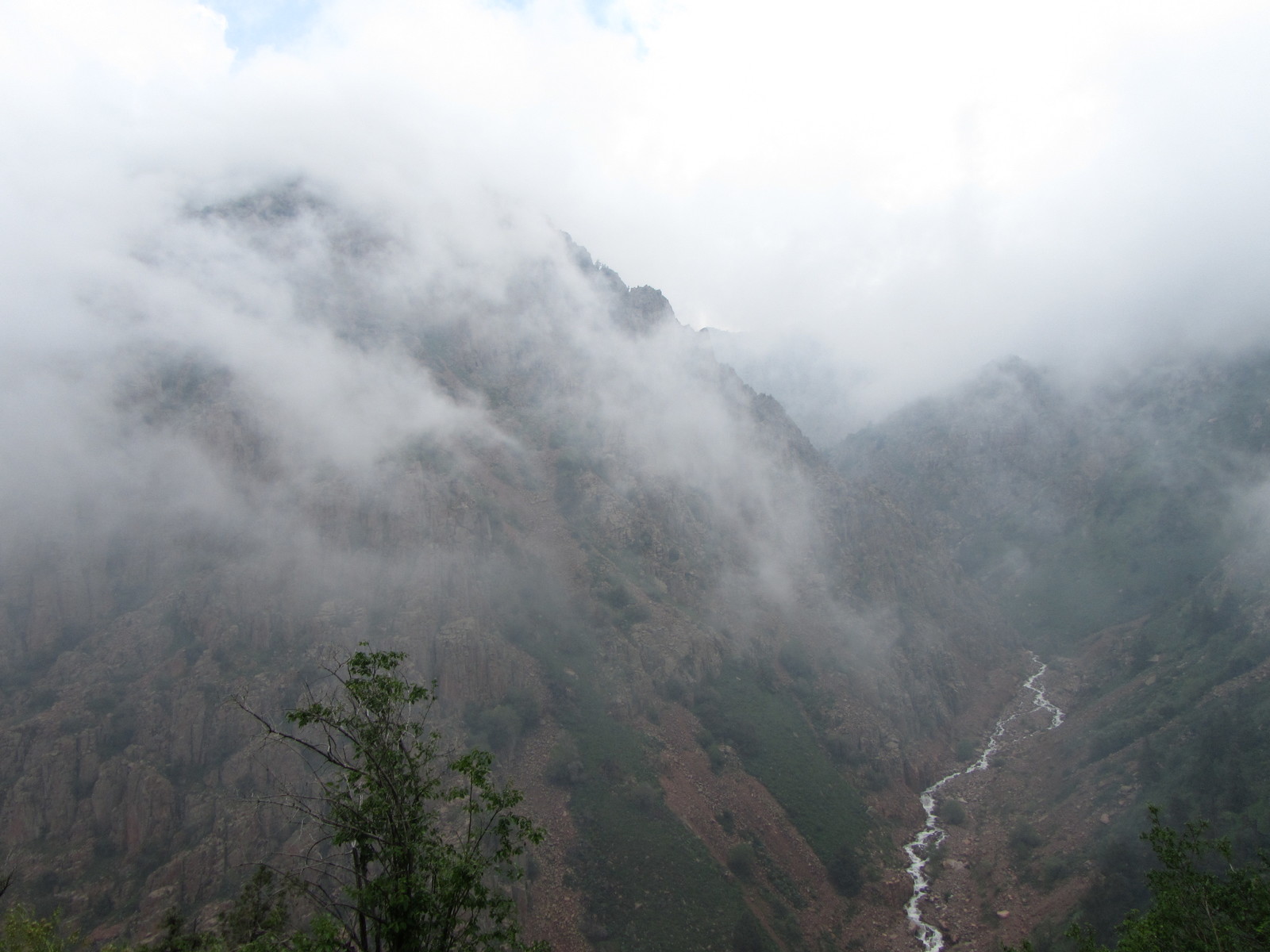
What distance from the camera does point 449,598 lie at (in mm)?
58438

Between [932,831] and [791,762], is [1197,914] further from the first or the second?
[932,831]

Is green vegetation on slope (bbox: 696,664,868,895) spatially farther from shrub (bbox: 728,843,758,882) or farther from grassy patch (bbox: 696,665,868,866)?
shrub (bbox: 728,843,758,882)

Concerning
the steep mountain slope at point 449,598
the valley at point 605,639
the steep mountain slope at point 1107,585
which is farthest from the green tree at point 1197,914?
the steep mountain slope at point 1107,585

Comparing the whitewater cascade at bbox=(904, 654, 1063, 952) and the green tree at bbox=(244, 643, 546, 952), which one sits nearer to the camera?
the green tree at bbox=(244, 643, 546, 952)

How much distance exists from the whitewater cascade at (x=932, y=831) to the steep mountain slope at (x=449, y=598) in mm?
1931

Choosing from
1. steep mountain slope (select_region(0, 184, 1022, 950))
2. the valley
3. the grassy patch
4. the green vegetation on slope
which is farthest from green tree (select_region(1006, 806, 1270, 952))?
the grassy patch

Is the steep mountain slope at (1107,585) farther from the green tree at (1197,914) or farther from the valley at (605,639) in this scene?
the green tree at (1197,914)

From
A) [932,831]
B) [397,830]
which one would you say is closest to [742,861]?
[932,831]

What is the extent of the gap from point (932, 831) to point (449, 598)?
162 ft

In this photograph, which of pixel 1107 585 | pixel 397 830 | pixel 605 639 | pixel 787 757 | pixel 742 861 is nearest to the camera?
pixel 397 830

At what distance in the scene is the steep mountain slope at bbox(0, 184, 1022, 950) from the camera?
3969 centimetres

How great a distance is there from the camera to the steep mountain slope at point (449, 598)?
39688 millimetres

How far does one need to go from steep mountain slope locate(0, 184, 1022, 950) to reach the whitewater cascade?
1.93m

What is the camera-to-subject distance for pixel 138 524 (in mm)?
54000
